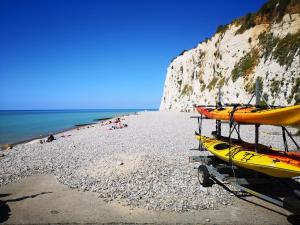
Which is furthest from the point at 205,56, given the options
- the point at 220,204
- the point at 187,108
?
the point at 220,204

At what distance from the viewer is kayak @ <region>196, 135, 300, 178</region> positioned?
6.65 m

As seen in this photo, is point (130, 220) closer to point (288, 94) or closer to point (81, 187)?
point (81, 187)

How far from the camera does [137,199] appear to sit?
27.2ft

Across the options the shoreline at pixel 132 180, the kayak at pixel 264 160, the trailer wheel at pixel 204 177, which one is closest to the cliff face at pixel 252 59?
the kayak at pixel 264 160

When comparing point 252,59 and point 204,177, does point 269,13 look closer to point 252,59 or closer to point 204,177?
point 252,59

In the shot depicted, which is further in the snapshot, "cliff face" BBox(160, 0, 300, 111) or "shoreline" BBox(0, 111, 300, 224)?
"cliff face" BBox(160, 0, 300, 111)

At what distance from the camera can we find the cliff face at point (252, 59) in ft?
101

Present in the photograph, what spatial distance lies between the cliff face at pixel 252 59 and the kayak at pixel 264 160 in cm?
2152

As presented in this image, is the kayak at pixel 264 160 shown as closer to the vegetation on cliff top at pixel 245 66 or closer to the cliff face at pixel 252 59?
the cliff face at pixel 252 59

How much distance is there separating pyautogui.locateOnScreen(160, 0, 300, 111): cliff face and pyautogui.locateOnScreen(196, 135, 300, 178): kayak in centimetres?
2152

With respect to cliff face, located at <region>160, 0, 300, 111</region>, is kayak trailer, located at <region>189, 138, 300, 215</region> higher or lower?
lower

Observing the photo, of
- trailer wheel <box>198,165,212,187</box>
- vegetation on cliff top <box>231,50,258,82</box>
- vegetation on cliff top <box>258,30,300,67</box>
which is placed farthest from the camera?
vegetation on cliff top <box>231,50,258,82</box>

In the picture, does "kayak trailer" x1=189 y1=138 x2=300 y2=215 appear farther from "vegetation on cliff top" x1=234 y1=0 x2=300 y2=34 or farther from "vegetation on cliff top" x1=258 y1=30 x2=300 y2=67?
"vegetation on cliff top" x1=234 y1=0 x2=300 y2=34

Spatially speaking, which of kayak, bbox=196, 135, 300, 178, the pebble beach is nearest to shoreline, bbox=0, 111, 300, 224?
the pebble beach
